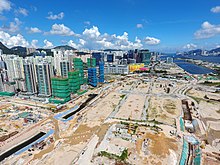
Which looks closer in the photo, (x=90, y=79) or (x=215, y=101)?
(x=215, y=101)

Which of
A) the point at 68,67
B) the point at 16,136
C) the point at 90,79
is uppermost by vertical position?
the point at 68,67

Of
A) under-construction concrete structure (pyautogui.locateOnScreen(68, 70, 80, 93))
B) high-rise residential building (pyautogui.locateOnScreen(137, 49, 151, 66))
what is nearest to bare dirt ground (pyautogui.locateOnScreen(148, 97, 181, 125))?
under-construction concrete structure (pyautogui.locateOnScreen(68, 70, 80, 93))

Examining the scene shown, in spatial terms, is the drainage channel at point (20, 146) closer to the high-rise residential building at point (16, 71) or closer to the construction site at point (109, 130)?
the construction site at point (109, 130)

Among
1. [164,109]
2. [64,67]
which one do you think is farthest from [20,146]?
[64,67]

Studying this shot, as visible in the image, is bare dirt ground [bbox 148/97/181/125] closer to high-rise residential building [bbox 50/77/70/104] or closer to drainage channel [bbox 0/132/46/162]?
drainage channel [bbox 0/132/46/162]

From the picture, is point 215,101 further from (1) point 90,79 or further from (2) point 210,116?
(1) point 90,79

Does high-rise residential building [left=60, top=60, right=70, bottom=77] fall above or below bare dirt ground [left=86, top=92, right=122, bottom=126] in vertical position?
above

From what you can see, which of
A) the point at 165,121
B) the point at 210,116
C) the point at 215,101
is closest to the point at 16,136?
the point at 165,121
